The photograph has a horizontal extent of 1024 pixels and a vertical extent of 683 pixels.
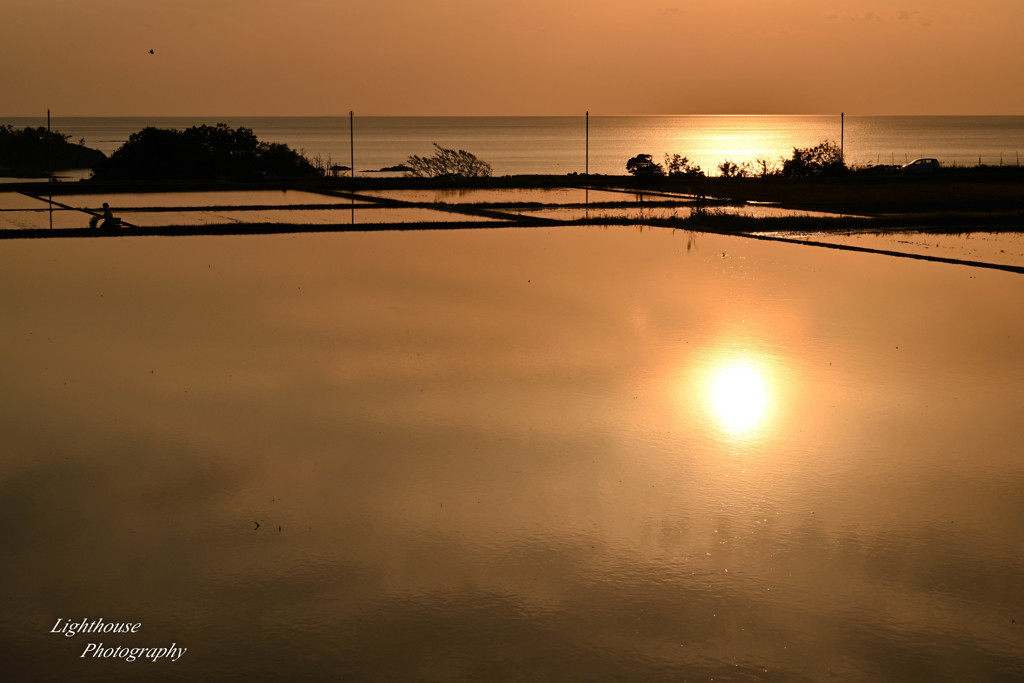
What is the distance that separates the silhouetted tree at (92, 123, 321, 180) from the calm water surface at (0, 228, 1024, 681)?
3128 cm

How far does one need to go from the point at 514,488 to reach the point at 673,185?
34.3 metres

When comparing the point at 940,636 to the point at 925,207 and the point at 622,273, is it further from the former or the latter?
the point at 925,207

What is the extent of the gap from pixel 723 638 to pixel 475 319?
348 inches

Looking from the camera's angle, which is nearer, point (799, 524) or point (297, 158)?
point (799, 524)

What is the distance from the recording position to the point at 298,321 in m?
13.6

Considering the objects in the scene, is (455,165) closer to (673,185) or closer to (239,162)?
(239,162)

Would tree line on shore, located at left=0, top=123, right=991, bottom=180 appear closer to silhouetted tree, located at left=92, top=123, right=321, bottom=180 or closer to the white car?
silhouetted tree, located at left=92, top=123, right=321, bottom=180

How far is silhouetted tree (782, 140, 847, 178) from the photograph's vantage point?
44469mm

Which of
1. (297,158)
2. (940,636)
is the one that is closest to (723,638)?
(940,636)

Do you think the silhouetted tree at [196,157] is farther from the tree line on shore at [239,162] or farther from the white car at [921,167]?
the white car at [921,167]

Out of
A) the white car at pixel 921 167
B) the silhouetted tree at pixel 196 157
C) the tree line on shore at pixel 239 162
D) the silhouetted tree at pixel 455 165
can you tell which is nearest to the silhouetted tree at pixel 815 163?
the tree line on shore at pixel 239 162

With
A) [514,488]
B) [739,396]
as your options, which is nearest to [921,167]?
[739,396]

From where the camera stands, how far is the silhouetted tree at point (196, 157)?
44.4 metres

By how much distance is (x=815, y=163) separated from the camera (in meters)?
45.0
